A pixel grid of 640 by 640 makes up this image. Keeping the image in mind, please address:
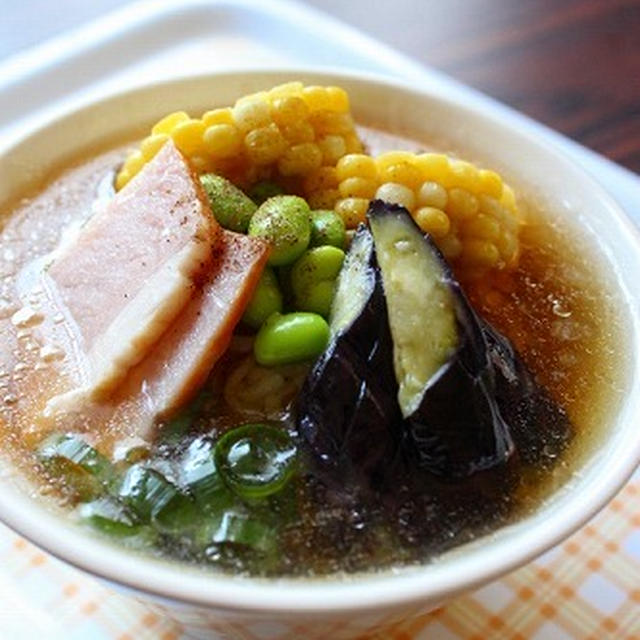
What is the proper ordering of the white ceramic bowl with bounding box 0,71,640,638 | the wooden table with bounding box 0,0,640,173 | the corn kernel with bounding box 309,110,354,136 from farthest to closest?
the wooden table with bounding box 0,0,640,173 < the corn kernel with bounding box 309,110,354,136 < the white ceramic bowl with bounding box 0,71,640,638

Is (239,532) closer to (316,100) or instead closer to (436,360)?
(436,360)

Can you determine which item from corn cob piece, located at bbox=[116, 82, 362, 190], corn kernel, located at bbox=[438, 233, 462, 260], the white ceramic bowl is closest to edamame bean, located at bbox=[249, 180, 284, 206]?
corn cob piece, located at bbox=[116, 82, 362, 190]

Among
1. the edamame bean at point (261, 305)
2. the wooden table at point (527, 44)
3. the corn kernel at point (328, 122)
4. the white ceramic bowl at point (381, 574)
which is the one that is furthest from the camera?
the wooden table at point (527, 44)

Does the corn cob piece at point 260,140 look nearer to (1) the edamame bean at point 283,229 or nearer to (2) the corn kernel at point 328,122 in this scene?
(2) the corn kernel at point 328,122

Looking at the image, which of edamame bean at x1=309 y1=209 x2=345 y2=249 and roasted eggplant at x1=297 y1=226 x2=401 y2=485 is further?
edamame bean at x1=309 y1=209 x2=345 y2=249

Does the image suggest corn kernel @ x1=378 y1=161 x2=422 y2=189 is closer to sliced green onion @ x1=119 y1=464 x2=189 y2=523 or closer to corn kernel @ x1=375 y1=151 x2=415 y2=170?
corn kernel @ x1=375 y1=151 x2=415 y2=170

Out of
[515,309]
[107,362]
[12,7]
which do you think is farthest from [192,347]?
[12,7]

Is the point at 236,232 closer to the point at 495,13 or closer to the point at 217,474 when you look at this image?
the point at 217,474

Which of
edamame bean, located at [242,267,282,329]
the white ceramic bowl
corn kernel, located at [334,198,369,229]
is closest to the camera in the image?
the white ceramic bowl

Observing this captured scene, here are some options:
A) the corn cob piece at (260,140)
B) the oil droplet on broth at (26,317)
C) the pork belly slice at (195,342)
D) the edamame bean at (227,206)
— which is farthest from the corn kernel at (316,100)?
the oil droplet on broth at (26,317)
